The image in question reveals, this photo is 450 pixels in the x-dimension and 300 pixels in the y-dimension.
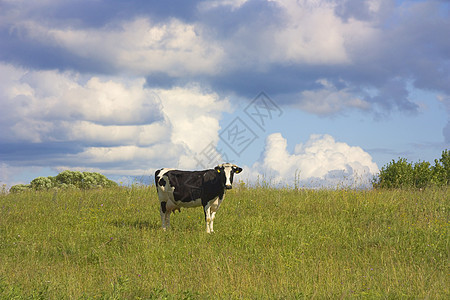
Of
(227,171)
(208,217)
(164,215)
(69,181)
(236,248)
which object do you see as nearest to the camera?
(236,248)

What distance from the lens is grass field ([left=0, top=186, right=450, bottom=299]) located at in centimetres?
782

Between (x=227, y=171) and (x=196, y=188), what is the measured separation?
1.30m

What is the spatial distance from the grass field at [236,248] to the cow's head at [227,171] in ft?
4.64

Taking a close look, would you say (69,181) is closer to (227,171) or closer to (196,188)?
(196,188)

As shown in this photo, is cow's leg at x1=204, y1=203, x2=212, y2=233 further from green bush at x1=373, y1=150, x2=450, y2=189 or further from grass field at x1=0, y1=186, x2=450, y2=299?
green bush at x1=373, y1=150, x2=450, y2=189

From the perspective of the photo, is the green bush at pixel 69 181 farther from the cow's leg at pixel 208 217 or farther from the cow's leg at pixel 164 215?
the cow's leg at pixel 208 217

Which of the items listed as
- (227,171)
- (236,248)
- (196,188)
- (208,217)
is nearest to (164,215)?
(196,188)

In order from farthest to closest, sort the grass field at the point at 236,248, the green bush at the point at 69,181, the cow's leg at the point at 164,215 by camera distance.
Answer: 1. the green bush at the point at 69,181
2. the cow's leg at the point at 164,215
3. the grass field at the point at 236,248

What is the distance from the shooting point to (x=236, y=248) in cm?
1088

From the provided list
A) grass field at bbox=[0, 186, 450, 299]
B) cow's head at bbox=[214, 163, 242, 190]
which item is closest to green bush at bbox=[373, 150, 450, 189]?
grass field at bbox=[0, 186, 450, 299]

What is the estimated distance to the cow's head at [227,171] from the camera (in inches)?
491

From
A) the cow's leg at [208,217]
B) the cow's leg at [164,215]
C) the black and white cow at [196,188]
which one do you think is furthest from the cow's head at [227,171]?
the cow's leg at [164,215]

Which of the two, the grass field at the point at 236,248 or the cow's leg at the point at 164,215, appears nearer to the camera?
the grass field at the point at 236,248

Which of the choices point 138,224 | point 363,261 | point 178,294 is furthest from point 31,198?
point 363,261
